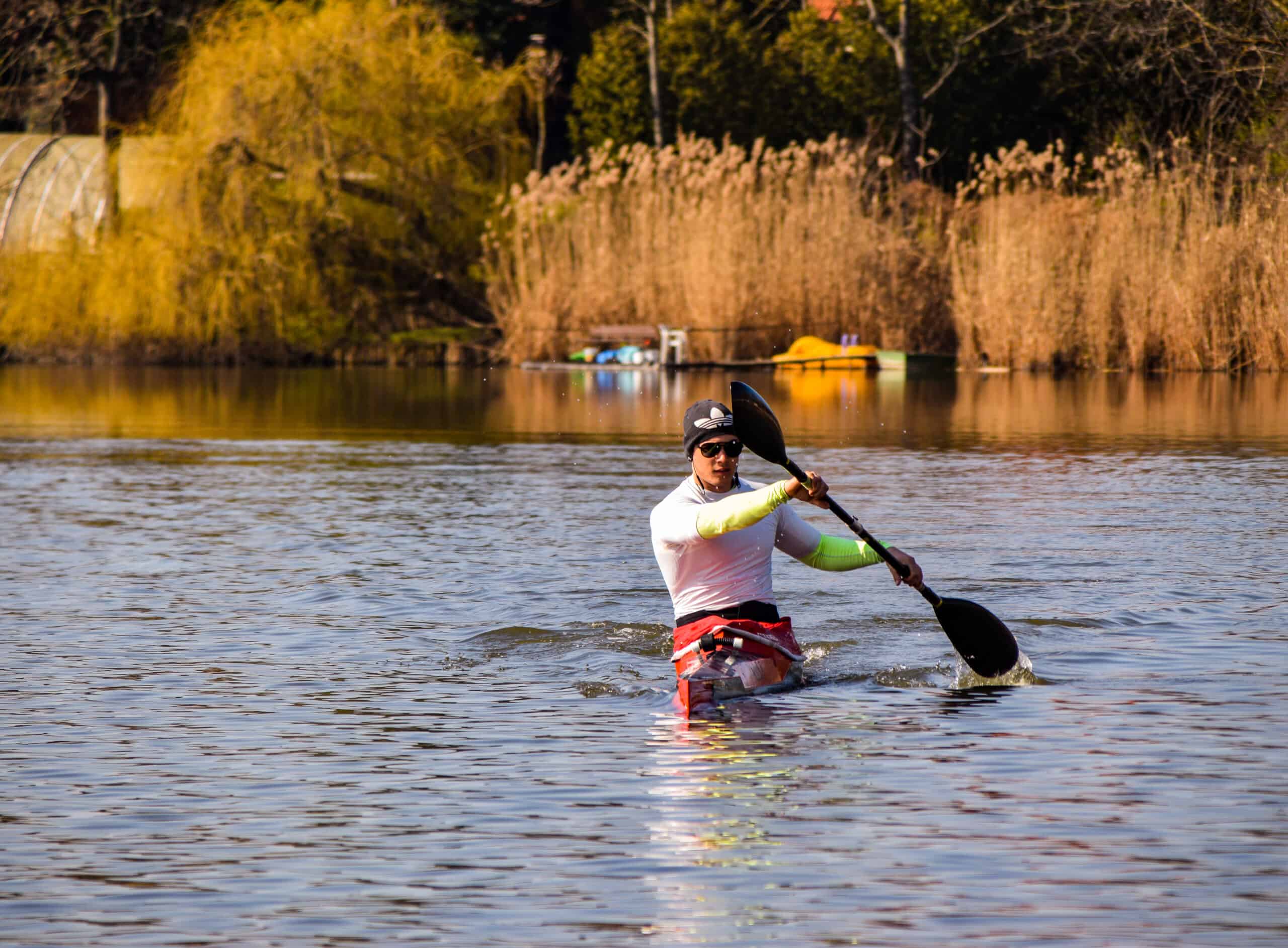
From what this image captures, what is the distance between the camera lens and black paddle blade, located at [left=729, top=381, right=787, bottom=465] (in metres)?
9.30

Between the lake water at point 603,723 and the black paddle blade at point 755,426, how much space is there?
1085mm

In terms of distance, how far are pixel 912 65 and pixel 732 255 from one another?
998 centimetres

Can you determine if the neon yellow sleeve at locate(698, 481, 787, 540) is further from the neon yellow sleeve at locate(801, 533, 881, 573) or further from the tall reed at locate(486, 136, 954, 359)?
the tall reed at locate(486, 136, 954, 359)

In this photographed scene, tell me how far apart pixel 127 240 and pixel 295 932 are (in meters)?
34.0

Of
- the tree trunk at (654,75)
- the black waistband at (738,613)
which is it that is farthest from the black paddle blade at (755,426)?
the tree trunk at (654,75)

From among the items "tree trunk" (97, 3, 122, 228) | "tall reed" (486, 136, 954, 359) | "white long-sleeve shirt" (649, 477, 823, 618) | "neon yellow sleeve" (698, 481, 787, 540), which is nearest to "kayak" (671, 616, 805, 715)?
"white long-sleeve shirt" (649, 477, 823, 618)

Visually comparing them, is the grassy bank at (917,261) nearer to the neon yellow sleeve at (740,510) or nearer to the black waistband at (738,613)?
the black waistband at (738,613)

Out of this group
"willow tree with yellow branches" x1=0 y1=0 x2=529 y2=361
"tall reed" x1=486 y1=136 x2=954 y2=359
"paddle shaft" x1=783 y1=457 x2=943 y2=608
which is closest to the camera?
"paddle shaft" x1=783 y1=457 x2=943 y2=608

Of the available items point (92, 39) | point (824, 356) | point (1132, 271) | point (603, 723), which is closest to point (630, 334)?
point (824, 356)

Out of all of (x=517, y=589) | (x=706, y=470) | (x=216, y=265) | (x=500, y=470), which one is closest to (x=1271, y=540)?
(x=517, y=589)

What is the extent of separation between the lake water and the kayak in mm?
152

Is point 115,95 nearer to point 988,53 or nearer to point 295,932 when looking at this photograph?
point 988,53

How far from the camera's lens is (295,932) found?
5.62 m

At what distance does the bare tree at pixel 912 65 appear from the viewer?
1490 inches
